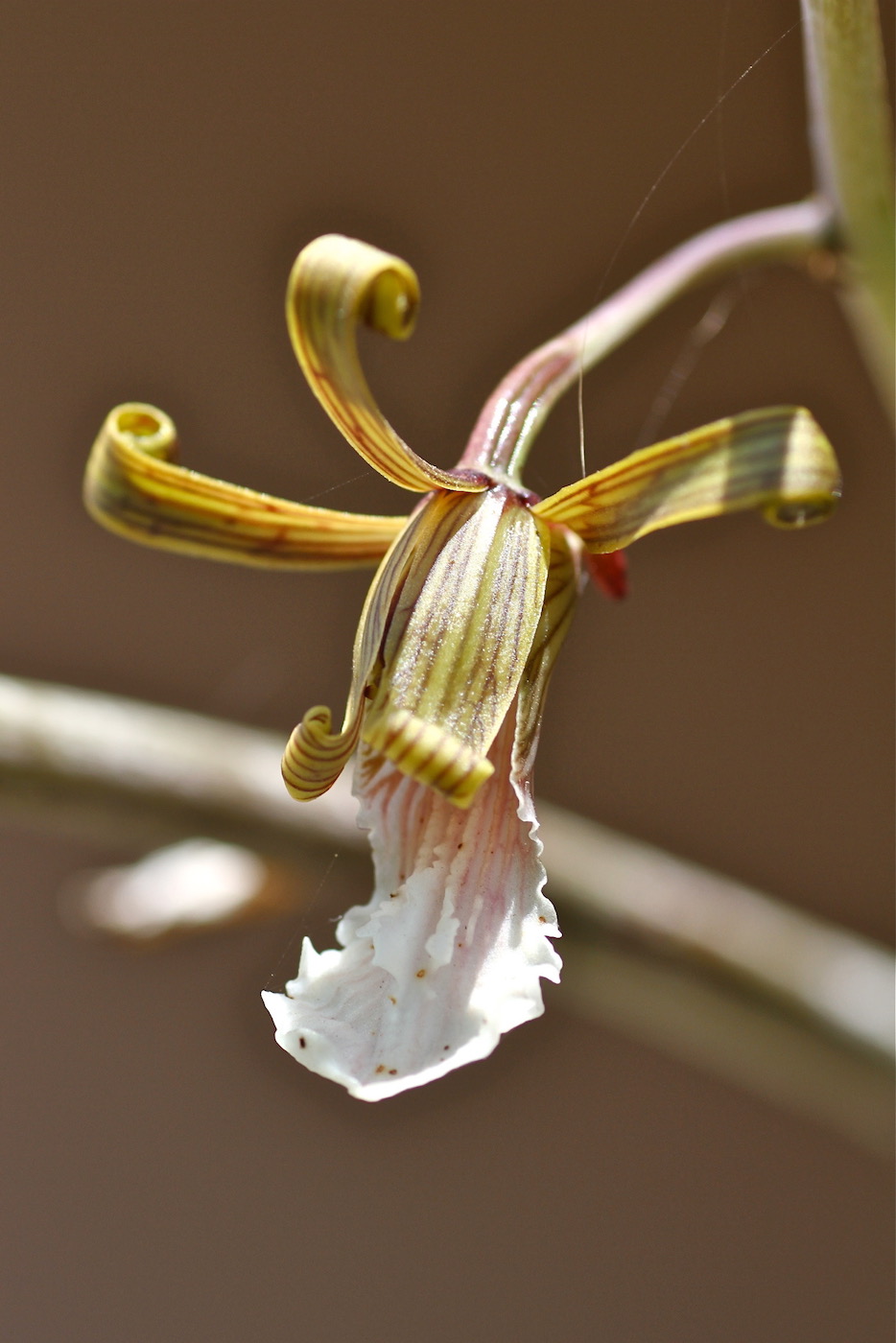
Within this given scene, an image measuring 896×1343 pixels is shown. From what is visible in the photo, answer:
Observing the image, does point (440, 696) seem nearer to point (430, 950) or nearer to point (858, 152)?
point (430, 950)

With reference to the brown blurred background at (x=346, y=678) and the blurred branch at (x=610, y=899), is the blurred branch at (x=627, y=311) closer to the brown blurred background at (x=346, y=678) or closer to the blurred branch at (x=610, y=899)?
the blurred branch at (x=610, y=899)

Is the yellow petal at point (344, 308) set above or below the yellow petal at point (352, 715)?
above

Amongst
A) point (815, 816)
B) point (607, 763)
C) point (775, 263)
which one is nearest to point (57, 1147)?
point (607, 763)

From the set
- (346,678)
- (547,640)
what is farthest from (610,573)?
(346,678)

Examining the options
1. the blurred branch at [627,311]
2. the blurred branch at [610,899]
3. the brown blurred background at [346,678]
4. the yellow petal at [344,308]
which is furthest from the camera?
the brown blurred background at [346,678]

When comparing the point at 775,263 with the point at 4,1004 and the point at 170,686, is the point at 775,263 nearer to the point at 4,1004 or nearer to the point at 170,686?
the point at 170,686

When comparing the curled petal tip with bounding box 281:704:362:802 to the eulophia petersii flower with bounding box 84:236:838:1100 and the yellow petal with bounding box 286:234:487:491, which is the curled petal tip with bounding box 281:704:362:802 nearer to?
the eulophia petersii flower with bounding box 84:236:838:1100

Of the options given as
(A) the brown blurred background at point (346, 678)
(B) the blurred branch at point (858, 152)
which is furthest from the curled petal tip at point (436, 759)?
(A) the brown blurred background at point (346, 678)
